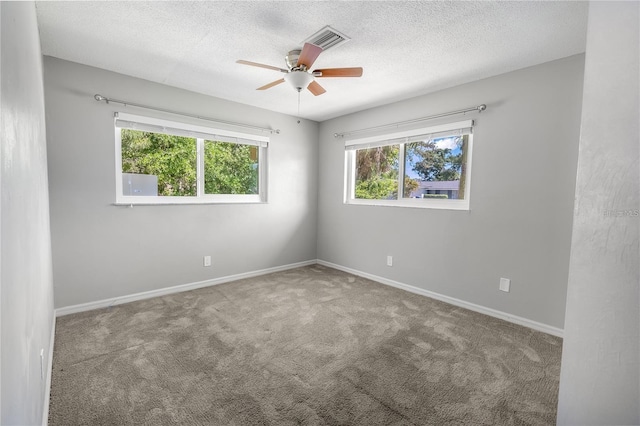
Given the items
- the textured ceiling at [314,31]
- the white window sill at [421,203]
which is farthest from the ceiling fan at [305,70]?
the white window sill at [421,203]

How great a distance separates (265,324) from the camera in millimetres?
2666

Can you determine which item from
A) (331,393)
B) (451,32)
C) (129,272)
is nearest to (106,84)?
(129,272)

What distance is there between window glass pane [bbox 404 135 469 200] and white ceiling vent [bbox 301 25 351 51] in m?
1.74

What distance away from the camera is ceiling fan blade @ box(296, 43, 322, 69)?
6.48ft

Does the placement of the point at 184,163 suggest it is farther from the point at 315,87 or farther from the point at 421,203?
the point at 421,203

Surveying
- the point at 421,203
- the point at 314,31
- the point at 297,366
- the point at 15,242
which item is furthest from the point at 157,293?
the point at 421,203

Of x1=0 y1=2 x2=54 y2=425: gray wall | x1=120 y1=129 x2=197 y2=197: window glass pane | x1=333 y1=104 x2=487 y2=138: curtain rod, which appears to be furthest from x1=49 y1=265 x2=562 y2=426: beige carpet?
x1=333 y1=104 x2=487 y2=138: curtain rod

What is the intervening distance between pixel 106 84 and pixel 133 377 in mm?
2649

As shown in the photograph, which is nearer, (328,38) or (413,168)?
(328,38)

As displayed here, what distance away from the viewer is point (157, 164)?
10.9ft

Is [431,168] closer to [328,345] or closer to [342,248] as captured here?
[342,248]

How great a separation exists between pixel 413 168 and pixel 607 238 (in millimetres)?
2932

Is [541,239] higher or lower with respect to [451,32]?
lower

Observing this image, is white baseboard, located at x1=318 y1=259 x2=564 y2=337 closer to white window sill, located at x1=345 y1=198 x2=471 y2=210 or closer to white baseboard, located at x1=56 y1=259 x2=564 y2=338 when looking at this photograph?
white baseboard, located at x1=56 y1=259 x2=564 y2=338
